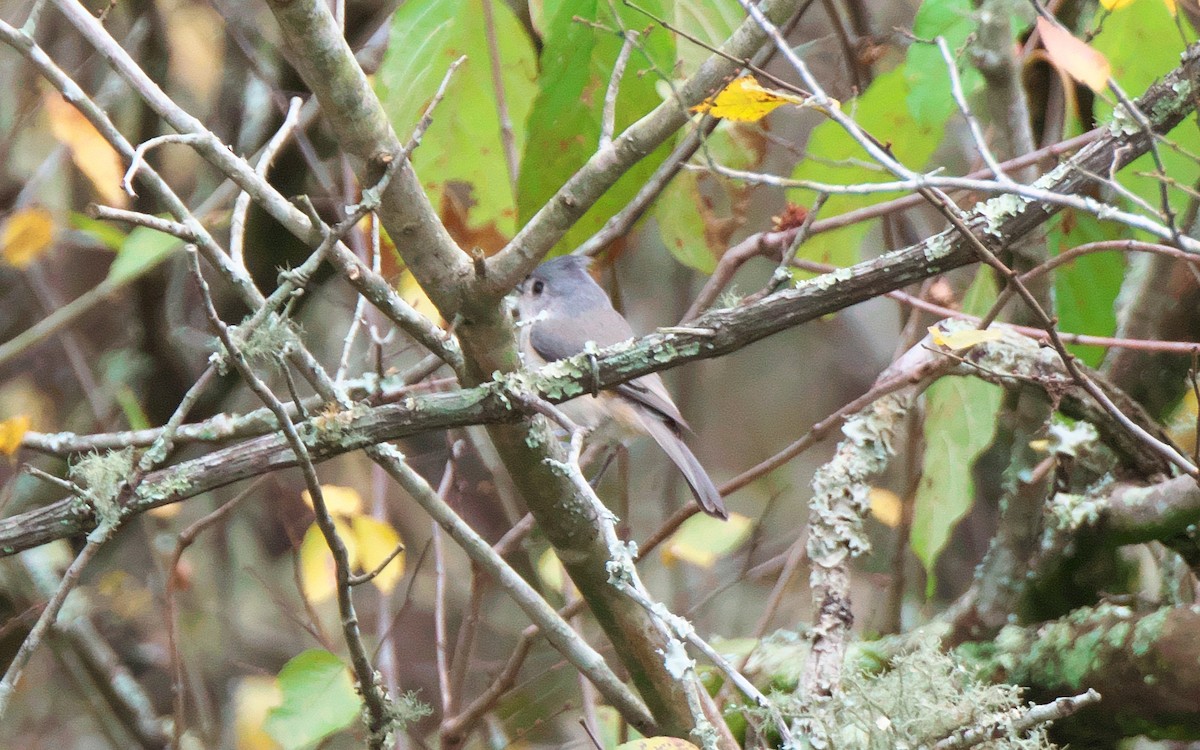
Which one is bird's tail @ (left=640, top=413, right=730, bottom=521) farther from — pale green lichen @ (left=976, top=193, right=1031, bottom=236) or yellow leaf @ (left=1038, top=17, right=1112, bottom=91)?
yellow leaf @ (left=1038, top=17, right=1112, bottom=91)

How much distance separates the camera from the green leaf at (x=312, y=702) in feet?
7.97

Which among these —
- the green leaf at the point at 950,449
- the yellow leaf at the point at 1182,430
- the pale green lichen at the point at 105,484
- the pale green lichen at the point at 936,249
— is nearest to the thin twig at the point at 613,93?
the pale green lichen at the point at 936,249

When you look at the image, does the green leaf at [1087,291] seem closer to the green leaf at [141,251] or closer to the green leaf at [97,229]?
the green leaf at [141,251]

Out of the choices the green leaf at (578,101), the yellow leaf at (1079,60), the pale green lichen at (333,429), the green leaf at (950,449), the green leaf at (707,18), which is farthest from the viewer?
the green leaf at (950,449)

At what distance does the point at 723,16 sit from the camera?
240cm

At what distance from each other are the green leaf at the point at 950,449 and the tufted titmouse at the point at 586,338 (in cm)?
80

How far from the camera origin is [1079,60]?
55.9 inches

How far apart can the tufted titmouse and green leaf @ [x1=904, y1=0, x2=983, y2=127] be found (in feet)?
4.27

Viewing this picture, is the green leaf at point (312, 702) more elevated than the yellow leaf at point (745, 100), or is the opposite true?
the yellow leaf at point (745, 100)

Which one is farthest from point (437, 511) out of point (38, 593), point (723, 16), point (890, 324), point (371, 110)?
point (890, 324)

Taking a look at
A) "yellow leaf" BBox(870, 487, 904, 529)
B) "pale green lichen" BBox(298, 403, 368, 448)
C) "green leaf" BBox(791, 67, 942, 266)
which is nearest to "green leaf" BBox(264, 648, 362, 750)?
"pale green lichen" BBox(298, 403, 368, 448)

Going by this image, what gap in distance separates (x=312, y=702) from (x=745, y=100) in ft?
5.61

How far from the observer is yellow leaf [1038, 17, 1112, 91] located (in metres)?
1.41

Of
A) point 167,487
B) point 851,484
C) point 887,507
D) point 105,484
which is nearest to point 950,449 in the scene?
point 851,484
